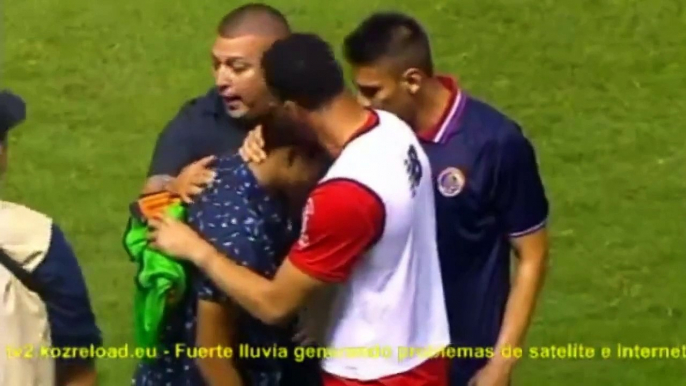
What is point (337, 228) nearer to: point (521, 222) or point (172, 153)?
point (521, 222)

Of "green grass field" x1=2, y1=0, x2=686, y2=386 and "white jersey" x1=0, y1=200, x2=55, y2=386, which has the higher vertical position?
"white jersey" x1=0, y1=200, x2=55, y2=386

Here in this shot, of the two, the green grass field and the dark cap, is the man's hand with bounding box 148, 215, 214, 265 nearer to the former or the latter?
the dark cap

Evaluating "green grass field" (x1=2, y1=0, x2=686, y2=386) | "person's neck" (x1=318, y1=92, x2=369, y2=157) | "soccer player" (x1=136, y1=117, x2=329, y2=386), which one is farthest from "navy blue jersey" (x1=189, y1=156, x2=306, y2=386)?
"green grass field" (x1=2, y1=0, x2=686, y2=386)

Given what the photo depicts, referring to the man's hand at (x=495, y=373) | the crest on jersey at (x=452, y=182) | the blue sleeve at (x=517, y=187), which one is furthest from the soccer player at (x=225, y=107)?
the man's hand at (x=495, y=373)

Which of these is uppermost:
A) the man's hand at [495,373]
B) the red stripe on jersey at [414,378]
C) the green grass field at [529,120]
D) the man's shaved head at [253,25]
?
the man's shaved head at [253,25]

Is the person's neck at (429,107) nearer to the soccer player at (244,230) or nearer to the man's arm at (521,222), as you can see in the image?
the man's arm at (521,222)

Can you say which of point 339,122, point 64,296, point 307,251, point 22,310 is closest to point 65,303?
point 64,296

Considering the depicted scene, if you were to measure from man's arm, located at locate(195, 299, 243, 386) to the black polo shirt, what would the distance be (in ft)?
2.16

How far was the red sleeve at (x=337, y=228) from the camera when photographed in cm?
292

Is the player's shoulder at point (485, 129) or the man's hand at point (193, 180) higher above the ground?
the man's hand at point (193, 180)

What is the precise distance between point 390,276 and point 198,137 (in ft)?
3.11

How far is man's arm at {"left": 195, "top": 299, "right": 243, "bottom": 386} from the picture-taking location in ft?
10.3

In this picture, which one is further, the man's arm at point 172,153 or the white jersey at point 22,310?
the man's arm at point 172,153

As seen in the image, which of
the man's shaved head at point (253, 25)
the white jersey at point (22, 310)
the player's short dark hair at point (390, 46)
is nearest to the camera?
the white jersey at point (22, 310)
